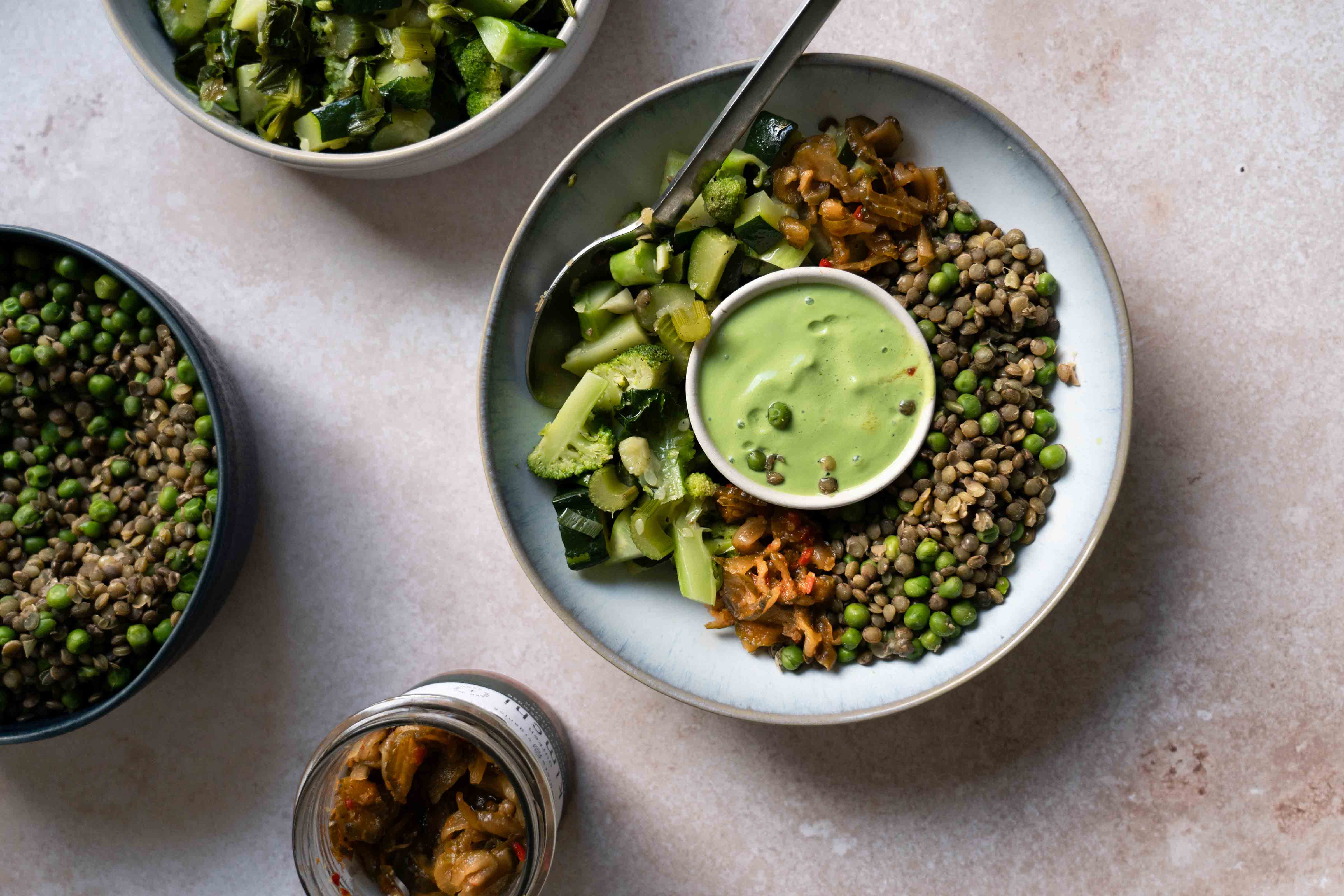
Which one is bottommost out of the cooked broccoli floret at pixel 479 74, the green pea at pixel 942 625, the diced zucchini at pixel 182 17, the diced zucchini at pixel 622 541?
the diced zucchini at pixel 622 541

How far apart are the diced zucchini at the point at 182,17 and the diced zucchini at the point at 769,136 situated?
1701 millimetres

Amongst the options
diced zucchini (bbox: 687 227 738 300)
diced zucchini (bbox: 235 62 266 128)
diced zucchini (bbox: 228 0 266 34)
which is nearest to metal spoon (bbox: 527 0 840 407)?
diced zucchini (bbox: 687 227 738 300)

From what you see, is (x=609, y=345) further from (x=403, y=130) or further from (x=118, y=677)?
(x=118, y=677)

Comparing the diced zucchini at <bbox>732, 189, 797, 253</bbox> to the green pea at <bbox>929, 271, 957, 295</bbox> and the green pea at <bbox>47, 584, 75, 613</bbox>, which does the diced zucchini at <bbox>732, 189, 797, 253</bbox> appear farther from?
the green pea at <bbox>47, 584, 75, 613</bbox>

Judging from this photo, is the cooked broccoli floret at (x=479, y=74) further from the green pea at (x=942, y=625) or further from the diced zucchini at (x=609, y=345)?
the green pea at (x=942, y=625)

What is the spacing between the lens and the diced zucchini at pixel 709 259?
2.52 meters

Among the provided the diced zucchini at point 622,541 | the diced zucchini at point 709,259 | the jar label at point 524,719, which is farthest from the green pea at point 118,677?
the diced zucchini at point 709,259

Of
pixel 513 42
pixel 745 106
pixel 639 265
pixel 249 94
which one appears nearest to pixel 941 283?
pixel 745 106

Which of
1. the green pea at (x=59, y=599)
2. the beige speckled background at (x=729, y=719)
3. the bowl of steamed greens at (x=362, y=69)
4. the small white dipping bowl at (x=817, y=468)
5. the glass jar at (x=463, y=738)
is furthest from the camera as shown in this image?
the beige speckled background at (x=729, y=719)

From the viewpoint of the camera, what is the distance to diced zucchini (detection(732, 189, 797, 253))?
2.47m

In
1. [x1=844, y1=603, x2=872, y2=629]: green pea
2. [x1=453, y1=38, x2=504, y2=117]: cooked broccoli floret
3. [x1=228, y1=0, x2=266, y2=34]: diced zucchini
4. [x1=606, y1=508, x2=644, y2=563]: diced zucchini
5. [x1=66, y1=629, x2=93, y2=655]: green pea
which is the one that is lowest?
[x1=66, y1=629, x2=93, y2=655]: green pea

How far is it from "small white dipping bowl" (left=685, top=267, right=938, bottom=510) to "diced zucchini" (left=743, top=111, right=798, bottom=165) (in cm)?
33

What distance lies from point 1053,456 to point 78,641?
286 centimetres

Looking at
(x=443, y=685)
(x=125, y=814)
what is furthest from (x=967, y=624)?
(x=125, y=814)
